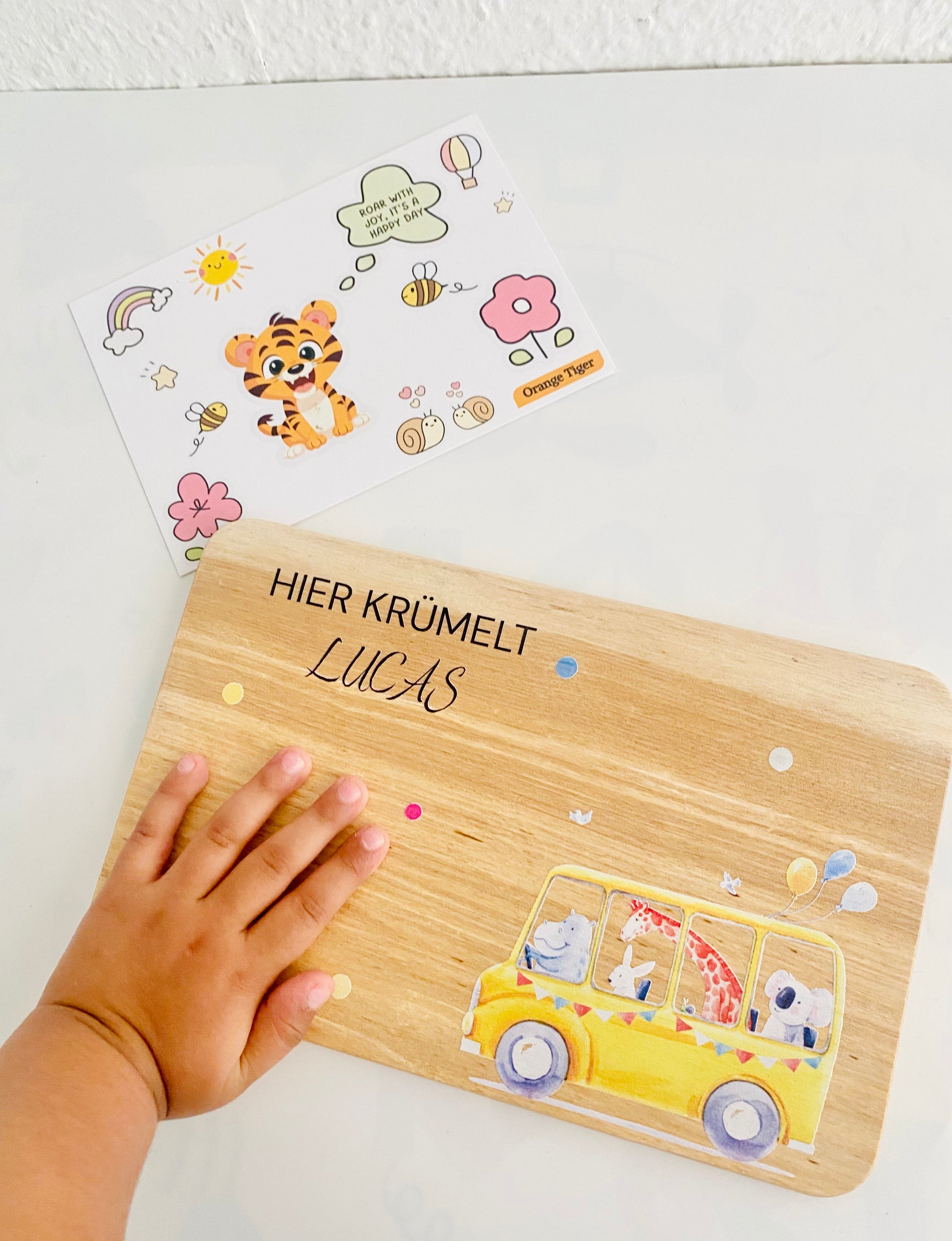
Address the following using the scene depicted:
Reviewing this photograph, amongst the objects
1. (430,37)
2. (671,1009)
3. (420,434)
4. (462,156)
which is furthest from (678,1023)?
(430,37)

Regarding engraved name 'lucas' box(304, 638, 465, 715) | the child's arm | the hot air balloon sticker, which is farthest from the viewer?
the hot air balloon sticker

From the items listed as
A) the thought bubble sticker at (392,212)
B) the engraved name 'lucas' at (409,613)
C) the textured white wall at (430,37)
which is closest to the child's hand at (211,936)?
the engraved name 'lucas' at (409,613)

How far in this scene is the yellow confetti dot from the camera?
2.02 feet

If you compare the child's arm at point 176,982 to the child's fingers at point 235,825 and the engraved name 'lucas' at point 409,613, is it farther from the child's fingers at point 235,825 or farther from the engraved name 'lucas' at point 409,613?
the engraved name 'lucas' at point 409,613

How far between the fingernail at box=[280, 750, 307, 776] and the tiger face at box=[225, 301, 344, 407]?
29 cm

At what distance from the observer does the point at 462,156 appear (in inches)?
29.8

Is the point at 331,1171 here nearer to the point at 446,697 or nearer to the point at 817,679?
the point at 446,697

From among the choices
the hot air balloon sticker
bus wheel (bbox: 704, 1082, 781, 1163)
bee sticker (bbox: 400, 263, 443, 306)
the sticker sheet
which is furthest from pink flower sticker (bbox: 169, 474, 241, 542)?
bus wheel (bbox: 704, 1082, 781, 1163)

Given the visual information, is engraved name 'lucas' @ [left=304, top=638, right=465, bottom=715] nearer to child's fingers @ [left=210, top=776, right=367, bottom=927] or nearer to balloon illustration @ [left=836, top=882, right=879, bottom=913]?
child's fingers @ [left=210, top=776, right=367, bottom=927]

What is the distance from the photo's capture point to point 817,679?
62cm

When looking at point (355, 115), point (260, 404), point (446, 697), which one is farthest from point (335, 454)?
point (355, 115)

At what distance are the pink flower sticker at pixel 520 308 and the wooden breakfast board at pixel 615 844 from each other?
21 cm

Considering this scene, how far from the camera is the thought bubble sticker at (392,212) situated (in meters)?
0.74

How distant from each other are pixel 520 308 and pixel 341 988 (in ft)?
1.76
